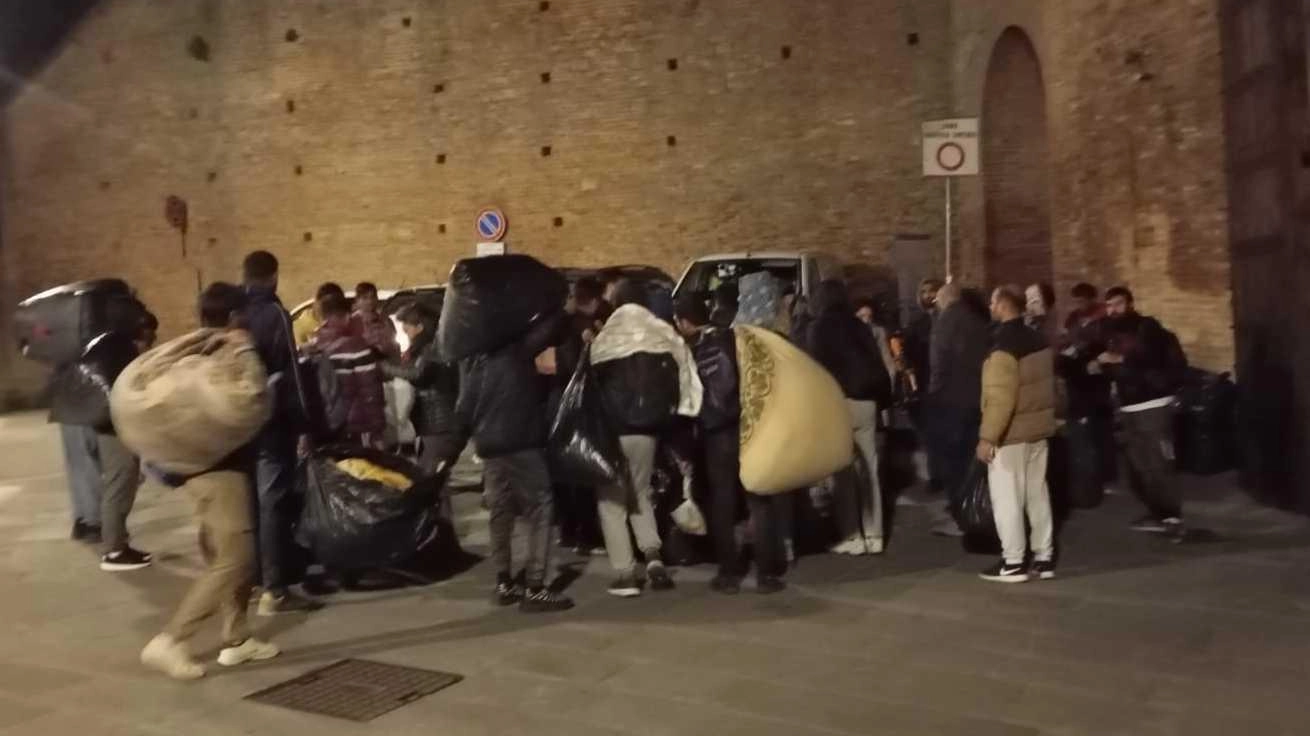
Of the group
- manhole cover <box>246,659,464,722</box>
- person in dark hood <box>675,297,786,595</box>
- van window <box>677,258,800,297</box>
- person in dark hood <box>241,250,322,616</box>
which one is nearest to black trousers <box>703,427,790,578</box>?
person in dark hood <box>675,297,786,595</box>

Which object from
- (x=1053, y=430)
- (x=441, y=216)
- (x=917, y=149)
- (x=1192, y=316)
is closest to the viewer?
(x=1053, y=430)

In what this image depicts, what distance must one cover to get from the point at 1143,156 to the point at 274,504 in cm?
746

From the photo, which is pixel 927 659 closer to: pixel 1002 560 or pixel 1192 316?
pixel 1002 560

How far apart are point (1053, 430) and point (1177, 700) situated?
1950 millimetres

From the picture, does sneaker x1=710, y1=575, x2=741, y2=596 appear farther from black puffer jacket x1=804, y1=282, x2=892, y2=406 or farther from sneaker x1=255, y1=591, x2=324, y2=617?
sneaker x1=255, y1=591, x2=324, y2=617

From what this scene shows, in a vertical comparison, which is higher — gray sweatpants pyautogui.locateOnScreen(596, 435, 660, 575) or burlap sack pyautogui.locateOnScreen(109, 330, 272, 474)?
burlap sack pyautogui.locateOnScreen(109, 330, 272, 474)

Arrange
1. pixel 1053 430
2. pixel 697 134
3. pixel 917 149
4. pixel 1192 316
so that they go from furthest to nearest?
1. pixel 697 134
2. pixel 917 149
3. pixel 1192 316
4. pixel 1053 430

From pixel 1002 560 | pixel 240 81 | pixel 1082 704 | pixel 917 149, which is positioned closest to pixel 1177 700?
pixel 1082 704

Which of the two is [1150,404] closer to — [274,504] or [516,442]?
[516,442]

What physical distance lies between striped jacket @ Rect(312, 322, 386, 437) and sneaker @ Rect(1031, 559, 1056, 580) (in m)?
3.50

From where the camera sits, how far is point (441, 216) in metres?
18.1

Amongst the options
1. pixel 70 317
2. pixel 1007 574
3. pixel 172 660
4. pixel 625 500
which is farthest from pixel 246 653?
pixel 1007 574

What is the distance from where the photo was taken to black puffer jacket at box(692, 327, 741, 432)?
19.5ft

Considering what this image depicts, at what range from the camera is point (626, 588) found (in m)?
6.11
